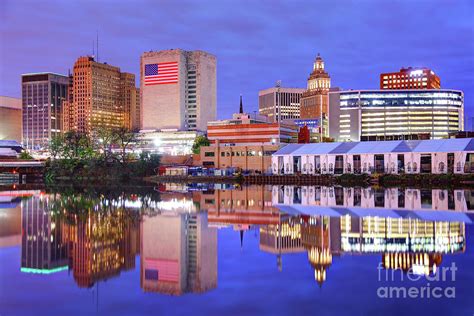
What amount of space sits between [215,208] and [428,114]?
136m

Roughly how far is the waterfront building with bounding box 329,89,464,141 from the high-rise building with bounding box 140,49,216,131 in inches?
1845

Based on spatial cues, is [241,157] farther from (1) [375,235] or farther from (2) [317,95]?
(2) [317,95]

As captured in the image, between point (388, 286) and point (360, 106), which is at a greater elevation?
point (360, 106)

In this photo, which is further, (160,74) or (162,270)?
(160,74)

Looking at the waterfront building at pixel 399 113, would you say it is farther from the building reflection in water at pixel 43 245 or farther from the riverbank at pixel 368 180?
the building reflection in water at pixel 43 245

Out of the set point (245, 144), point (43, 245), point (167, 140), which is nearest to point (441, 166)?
point (245, 144)

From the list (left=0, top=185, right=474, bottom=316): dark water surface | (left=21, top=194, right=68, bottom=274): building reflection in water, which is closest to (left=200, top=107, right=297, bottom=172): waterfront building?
(left=21, top=194, right=68, bottom=274): building reflection in water

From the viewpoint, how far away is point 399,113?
15512 centimetres

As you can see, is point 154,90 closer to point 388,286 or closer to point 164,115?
point 164,115

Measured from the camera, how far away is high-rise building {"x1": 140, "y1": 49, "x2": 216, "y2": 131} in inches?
6644

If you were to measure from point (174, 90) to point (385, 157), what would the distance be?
114926 mm

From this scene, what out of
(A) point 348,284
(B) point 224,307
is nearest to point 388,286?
→ (A) point 348,284

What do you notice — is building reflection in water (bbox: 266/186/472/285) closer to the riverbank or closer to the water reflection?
the water reflection

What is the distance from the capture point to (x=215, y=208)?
105 ft
